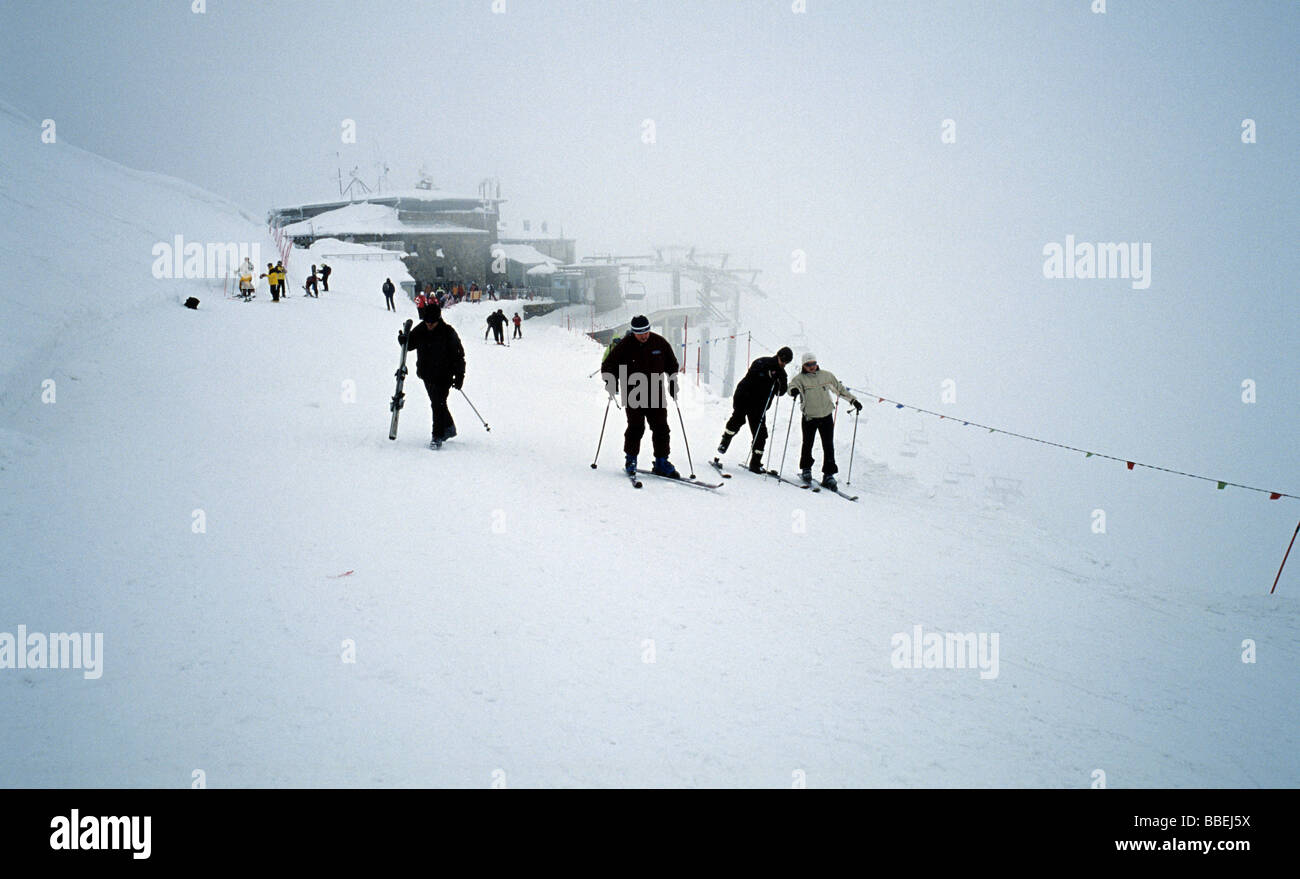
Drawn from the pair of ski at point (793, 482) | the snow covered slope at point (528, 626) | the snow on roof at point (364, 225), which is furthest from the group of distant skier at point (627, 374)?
the snow on roof at point (364, 225)

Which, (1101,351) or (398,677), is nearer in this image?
(398,677)

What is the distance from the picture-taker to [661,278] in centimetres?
4769

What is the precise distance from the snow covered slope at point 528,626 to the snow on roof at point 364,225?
43.2 meters

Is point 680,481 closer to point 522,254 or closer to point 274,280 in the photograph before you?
point 274,280

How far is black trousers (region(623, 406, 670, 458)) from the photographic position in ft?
24.0

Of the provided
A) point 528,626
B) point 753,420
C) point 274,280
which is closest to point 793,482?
point 753,420

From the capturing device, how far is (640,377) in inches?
288

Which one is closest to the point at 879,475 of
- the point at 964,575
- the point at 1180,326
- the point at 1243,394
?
the point at 964,575

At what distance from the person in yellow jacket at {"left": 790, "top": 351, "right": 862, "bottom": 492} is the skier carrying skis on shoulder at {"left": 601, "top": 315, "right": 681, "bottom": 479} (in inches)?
102

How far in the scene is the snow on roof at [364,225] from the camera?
152 ft
